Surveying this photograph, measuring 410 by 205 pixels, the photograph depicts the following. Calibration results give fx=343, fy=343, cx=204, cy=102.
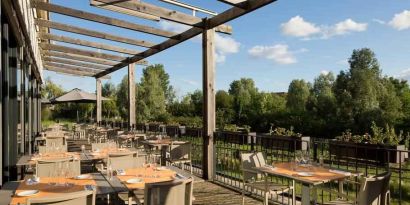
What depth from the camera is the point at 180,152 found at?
7035mm

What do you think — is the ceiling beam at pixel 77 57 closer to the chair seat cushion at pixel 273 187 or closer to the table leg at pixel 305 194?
the chair seat cushion at pixel 273 187

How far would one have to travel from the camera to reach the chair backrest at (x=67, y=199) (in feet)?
7.80

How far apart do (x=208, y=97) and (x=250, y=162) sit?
2.18 m

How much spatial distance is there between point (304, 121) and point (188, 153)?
19211mm

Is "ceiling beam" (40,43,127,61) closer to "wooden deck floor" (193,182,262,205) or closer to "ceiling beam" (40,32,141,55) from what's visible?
"ceiling beam" (40,32,141,55)

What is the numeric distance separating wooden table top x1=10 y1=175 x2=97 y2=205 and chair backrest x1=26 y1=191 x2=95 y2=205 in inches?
19.9

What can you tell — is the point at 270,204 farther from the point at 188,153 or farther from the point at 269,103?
the point at 269,103

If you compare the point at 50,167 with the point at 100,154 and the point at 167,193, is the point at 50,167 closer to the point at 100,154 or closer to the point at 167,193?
the point at 100,154

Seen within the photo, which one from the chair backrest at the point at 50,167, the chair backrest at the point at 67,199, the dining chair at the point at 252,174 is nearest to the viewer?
the chair backrest at the point at 67,199

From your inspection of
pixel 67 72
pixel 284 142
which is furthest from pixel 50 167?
pixel 67 72

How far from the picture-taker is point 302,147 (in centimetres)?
579

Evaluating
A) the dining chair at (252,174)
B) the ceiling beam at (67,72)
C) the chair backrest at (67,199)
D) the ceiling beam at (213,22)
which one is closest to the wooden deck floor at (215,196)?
the dining chair at (252,174)

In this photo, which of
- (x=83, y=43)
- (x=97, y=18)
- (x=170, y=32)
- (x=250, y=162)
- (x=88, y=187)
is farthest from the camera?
(x=83, y=43)

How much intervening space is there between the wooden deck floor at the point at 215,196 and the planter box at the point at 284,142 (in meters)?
1.06
